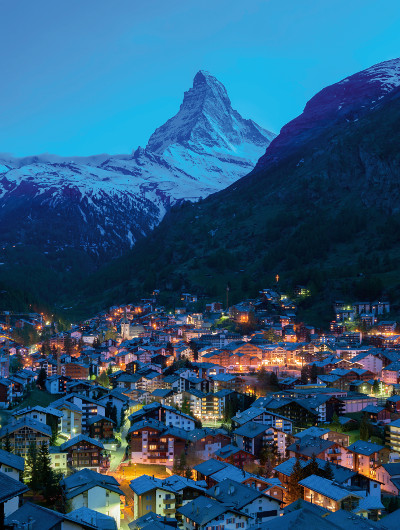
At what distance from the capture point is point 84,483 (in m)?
27.3

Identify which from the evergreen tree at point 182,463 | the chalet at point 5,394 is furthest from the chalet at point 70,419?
the evergreen tree at point 182,463

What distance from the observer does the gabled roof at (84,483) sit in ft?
87.4

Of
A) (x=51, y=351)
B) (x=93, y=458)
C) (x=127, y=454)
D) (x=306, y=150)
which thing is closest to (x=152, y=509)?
(x=93, y=458)

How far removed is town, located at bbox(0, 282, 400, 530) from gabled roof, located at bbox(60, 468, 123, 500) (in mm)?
92

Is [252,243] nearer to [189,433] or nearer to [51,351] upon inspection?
[51,351]

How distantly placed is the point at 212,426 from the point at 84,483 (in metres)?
18.8

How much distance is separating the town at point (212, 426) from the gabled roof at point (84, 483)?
9cm

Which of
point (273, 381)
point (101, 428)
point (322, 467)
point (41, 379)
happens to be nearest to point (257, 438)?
point (322, 467)

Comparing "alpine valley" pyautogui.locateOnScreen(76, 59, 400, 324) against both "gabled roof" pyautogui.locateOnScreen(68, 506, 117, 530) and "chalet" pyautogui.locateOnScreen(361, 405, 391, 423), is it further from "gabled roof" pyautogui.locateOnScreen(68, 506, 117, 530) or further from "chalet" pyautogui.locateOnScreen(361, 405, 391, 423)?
"gabled roof" pyautogui.locateOnScreen(68, 506, 117, 530)

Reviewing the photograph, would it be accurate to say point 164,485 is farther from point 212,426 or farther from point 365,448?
point 212,426

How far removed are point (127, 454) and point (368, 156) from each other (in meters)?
90.0

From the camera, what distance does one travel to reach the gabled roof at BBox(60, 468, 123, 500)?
26641 mm

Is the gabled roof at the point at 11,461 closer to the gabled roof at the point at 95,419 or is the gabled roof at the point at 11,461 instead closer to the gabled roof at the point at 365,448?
the gabled roof at the point at 95,419

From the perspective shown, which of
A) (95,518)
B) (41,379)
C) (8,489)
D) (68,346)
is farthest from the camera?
(68,346)
